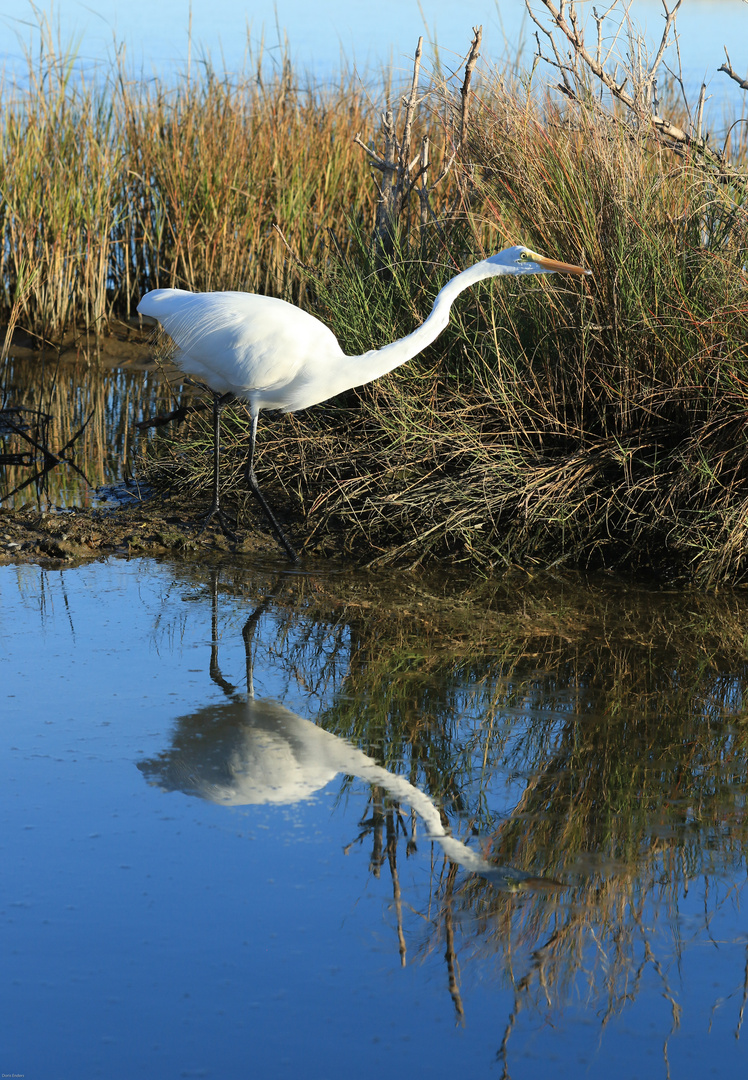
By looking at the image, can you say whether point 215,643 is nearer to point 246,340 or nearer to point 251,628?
point 251,628

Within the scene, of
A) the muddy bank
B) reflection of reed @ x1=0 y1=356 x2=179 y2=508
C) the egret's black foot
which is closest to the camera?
the muddy bank

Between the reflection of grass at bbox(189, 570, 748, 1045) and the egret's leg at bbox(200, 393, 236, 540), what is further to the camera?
the egret's leg at bbox(200, 393, 236, 540)

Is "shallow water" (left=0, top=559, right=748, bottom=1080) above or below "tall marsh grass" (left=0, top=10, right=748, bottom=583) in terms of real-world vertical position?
below

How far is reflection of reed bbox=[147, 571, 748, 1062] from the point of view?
2137 mm

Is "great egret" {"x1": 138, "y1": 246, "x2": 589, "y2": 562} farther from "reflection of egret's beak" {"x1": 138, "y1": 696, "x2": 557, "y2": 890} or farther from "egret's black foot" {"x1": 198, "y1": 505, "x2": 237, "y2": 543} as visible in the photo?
"reflection of egret's beak" {"x1": 138, "y1": 696, "x2": 557, "y2": 890}

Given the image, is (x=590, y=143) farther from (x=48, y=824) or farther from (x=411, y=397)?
(x=48, y=824)

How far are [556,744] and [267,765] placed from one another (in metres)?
0.82

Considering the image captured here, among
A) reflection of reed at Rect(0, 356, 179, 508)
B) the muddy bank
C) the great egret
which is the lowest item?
the muddy bank

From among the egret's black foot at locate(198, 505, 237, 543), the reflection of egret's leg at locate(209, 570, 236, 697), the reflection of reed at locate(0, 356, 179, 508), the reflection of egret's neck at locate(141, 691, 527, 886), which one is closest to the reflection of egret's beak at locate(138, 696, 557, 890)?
the reflection of egret's neck at locate(141, 691, 527, 886)

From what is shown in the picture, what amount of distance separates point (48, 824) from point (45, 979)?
0.54 meters

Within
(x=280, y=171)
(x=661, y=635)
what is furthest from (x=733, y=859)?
(x=280, y=171)

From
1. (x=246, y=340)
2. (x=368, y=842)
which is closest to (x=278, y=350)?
(x=246, y=340)

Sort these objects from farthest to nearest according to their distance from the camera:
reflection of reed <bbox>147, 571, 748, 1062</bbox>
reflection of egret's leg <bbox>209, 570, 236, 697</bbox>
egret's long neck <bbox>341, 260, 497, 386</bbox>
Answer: egret's long neck <bbox>341, 260, 497, 386</bbox>
reflection of egret's leg <bbox>209, 570, 236, 697</bbox>
reflection of reed <bbox>147, 571, 748, 1062</bbox>

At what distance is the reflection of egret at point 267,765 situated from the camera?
2.60m
